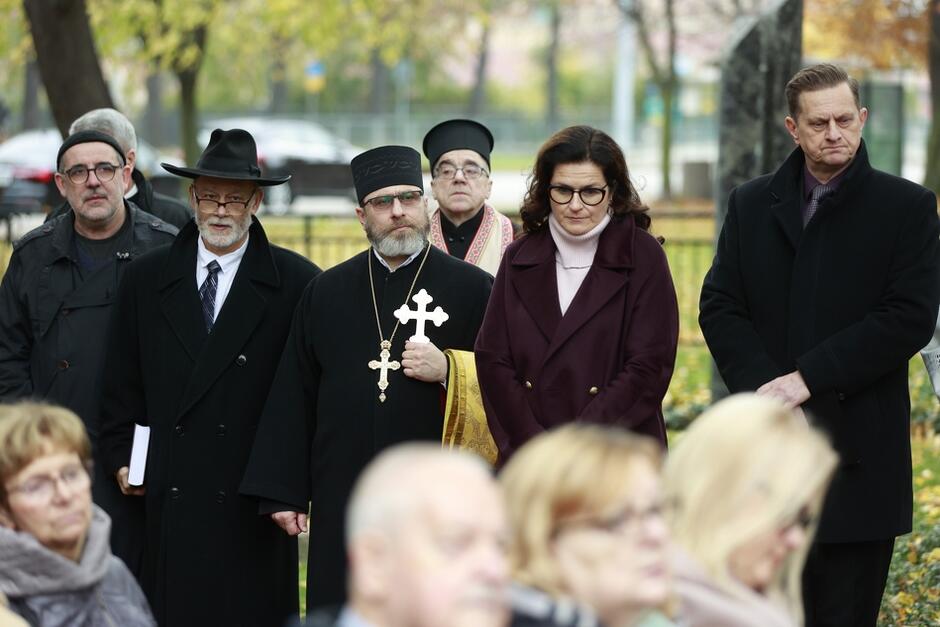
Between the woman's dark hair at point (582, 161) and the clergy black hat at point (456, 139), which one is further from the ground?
the clergy black hat at point (456, 139)

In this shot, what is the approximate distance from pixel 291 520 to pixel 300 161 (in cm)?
2763

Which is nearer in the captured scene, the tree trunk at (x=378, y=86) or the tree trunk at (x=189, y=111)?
the tree trunk at (x=189, y=111)

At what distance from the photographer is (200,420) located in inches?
265

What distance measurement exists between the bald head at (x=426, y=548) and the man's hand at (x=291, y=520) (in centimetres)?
349

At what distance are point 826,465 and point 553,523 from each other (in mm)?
724

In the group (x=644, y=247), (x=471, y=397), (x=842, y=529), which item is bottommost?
(x=842, y=529)

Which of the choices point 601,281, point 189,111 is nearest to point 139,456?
point 601,281

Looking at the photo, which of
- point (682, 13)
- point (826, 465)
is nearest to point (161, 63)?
point (682, 13)

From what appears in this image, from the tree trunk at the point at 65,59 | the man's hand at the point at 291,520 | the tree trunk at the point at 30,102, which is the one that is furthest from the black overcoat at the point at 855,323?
the tree trunk at the point at 30,102

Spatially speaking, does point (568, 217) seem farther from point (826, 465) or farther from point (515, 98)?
point (515, 98)

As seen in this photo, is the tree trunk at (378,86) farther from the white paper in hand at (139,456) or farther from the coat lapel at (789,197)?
the coat lapel at (789,197)

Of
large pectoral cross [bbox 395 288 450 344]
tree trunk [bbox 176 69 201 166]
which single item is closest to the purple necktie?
large pectoral cross [bbox 395 288 450 344]

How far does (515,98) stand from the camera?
257 feet

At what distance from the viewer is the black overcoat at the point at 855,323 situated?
604cm
